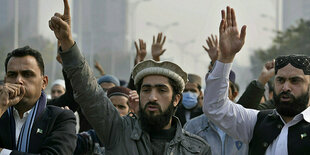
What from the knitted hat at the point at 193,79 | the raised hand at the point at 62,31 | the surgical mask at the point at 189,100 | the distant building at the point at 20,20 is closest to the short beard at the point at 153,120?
the raised hand at the point at 62,31

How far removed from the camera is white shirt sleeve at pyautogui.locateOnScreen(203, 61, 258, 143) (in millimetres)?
4254

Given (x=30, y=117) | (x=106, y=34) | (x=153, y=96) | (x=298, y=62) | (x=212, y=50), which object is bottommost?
(x=30, y=117)

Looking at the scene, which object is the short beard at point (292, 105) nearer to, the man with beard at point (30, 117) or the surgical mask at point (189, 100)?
the man with beard at point (30, 117)

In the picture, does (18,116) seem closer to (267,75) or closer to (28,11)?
(267,75)

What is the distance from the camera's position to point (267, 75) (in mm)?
5895

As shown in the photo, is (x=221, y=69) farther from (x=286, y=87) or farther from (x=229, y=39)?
(x=286, y=87)

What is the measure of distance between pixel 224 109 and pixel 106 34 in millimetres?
27770

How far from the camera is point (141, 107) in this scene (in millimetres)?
4160

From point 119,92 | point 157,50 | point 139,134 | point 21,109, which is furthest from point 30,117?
point 157,50

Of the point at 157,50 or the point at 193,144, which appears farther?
the point at 157,50

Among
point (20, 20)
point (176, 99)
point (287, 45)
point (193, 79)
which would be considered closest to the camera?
point (176, 99)

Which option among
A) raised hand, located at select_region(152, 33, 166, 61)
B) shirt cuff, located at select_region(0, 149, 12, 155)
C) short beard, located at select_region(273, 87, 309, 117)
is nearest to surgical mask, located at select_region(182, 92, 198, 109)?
raised hand, located at select_region(152, 33, 166, 61)

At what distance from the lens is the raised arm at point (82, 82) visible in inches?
149

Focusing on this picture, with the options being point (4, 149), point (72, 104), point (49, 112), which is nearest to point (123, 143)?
point (49, 112)
